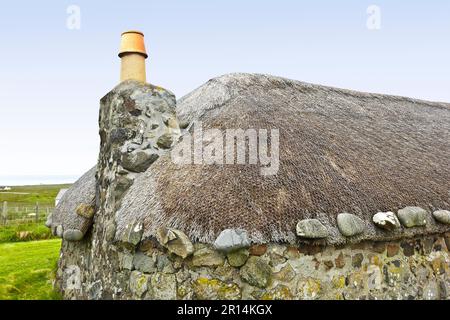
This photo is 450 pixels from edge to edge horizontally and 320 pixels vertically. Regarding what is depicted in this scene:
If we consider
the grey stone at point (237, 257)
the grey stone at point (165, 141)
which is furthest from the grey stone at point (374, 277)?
the grey stone at point (165, 141)

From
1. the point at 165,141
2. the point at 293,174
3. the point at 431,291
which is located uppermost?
the point at 165,141

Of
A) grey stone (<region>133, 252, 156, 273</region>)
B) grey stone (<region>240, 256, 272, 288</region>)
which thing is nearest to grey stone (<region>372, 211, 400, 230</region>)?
grey stone (<region>240, 256, 272, 288</region>)

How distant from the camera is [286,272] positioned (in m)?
3.94

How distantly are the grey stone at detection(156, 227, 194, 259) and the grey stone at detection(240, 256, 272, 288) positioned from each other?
63 cm

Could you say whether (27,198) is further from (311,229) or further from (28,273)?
(311,229)

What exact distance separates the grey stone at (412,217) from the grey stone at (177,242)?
8.94 ft

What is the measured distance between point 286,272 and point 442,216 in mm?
2478

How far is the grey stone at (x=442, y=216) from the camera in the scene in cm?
482

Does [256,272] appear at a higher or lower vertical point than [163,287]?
higher

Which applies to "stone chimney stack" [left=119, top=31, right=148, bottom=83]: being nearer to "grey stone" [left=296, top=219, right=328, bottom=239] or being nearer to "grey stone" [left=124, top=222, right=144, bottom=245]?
"grey stone" [left=124, top=222, right=144, bottom=245]

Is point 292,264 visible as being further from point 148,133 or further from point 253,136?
point 148,133

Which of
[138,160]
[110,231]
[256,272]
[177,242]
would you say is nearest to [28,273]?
[110,231]

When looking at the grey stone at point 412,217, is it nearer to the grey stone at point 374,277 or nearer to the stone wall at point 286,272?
the stone wall at point 286,272
